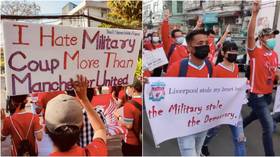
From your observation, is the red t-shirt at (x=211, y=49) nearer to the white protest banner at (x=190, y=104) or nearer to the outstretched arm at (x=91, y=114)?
the white protest banner at (x=190, y=104)

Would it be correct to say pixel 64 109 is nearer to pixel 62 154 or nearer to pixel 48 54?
pixel 62 154

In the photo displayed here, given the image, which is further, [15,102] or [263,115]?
[263,115]

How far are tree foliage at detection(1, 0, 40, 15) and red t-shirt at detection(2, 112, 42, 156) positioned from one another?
664 millimetres

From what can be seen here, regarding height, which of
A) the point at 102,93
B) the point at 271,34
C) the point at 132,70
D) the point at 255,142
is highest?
the point at 271,34

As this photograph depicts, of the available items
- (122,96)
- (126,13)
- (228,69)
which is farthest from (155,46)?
(228,69)

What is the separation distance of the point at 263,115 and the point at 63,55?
196 centimetres

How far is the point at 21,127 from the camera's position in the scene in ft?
7.21

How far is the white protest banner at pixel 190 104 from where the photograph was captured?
2.61 m

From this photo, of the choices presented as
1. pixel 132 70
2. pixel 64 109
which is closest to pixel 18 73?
pixel 64 109

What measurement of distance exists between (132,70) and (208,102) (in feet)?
2.59

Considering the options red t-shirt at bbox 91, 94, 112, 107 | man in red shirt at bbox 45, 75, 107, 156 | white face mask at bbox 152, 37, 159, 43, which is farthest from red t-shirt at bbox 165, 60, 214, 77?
man in red shirt at bbox 45, 75, 107, 156

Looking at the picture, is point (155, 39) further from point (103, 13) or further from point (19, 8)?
point (19, 8)

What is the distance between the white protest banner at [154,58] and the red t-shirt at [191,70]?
0.08m

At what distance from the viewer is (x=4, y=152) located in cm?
223
